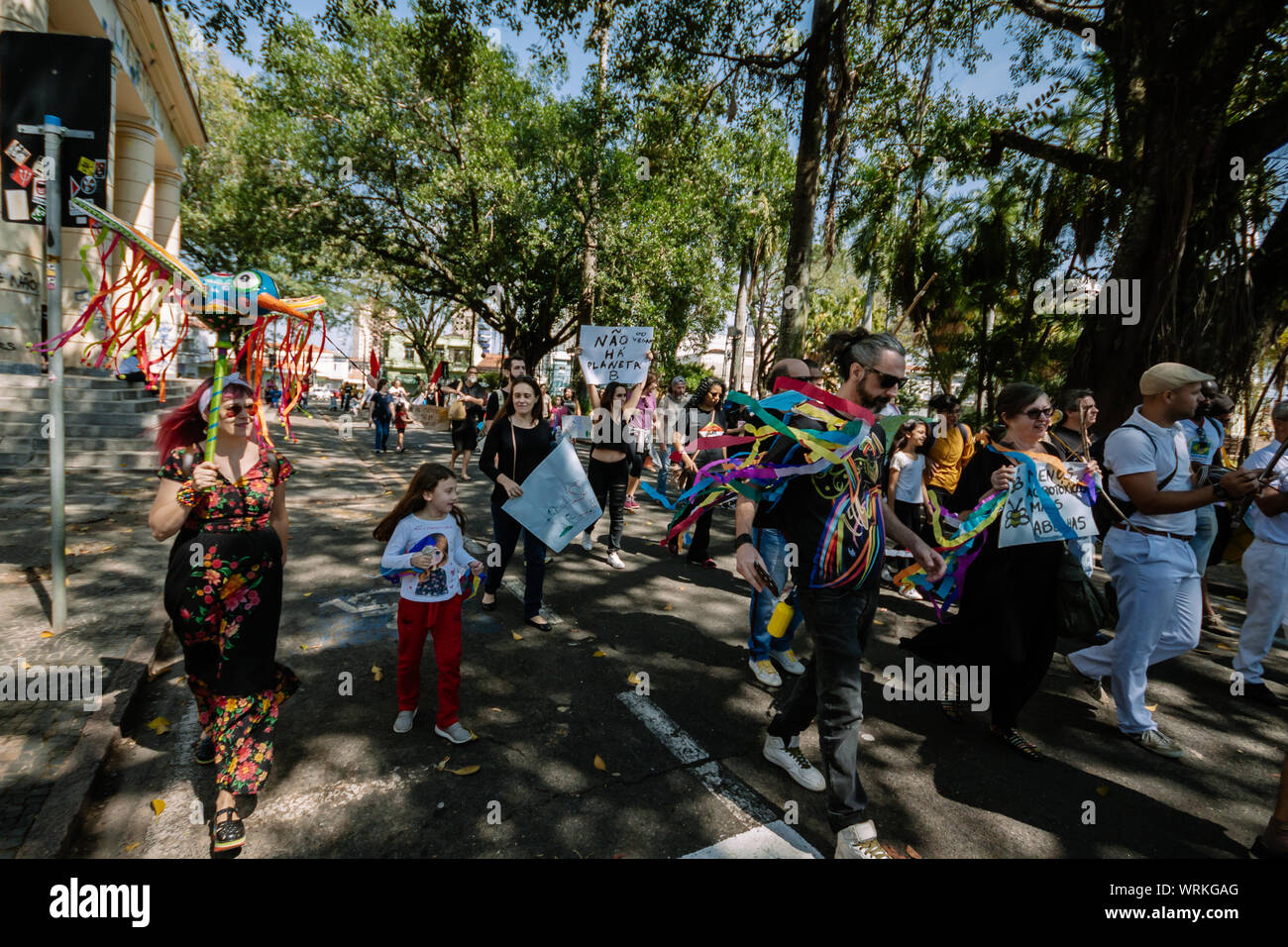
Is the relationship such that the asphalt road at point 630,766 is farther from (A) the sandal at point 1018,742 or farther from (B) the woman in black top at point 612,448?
(B) the woman in black top at point 612,448

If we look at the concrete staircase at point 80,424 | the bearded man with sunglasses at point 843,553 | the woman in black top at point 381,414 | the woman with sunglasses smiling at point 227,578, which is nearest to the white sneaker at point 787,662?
the bearded man with sunglasses at point 843,553

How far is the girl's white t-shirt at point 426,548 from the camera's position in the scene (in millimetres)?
3191

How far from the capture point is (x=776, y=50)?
365 inches

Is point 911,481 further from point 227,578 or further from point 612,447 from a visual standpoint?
point 227,578

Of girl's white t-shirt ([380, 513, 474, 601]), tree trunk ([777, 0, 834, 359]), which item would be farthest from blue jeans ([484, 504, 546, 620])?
tree trunk ([777, 0, 834, 359])

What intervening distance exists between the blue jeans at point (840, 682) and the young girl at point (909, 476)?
3.76m

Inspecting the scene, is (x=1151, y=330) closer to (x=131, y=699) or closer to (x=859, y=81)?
(x=859, y=81)

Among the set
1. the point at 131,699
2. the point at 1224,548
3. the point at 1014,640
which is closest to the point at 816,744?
the point at 1014,640

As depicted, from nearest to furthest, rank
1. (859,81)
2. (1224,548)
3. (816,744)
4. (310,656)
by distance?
(816,744) < (310,656) < (1224,548) < (859,81)

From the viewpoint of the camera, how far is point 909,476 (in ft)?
20.9

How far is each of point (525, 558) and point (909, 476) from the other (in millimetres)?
3932

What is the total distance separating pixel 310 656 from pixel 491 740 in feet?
5.26

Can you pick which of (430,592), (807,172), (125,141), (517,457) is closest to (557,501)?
(517,457)

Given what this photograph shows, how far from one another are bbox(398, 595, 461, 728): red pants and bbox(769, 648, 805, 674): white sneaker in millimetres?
2154
